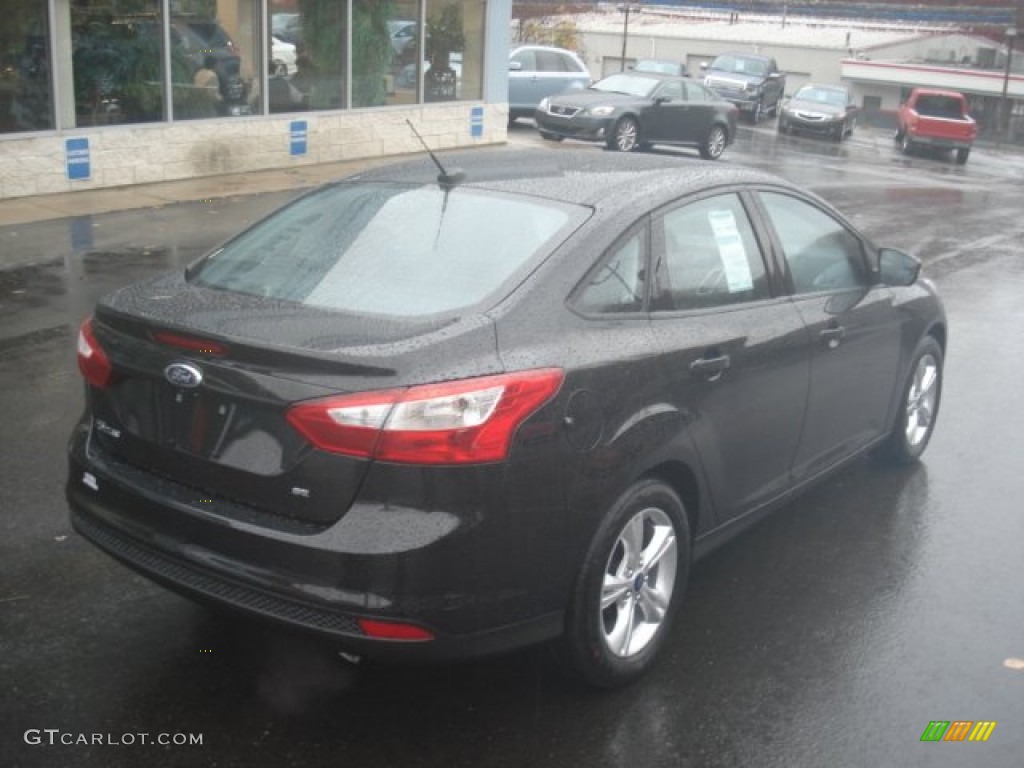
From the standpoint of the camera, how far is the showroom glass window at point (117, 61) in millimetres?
14398

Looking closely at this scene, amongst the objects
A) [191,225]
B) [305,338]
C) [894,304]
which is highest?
[305,338]

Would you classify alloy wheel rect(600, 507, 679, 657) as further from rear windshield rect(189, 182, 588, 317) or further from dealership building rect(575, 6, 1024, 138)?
dealership building rect(575, 6, 1024, 138)

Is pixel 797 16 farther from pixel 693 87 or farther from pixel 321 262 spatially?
pixel 321 262

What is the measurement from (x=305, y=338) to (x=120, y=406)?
0.71 m

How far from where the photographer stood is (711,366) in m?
4.27

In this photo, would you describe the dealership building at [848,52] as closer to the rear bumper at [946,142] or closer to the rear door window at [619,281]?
the rear bumper at [946,142]

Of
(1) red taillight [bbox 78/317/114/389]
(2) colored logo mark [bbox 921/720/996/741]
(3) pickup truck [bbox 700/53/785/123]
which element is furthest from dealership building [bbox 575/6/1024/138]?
(2) colored logo mark [bbox 921/720/996/741]

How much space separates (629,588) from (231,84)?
1387cm

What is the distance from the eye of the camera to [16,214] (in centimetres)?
1283

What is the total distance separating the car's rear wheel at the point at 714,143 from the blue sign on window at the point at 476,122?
5.68m

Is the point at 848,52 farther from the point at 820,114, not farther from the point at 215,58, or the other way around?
the point at 215,58

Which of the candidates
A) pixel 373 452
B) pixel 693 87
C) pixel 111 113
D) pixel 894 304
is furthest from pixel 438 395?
pixel 693 87

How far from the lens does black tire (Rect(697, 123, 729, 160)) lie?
974 inches

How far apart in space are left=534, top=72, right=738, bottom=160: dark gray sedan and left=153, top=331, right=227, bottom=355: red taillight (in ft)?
65.0
